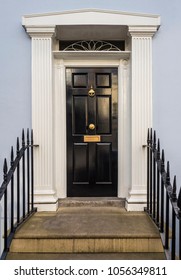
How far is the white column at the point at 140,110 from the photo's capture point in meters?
3.63

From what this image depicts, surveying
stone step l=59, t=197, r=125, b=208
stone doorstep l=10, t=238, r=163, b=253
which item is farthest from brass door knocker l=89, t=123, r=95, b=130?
stone doorstep l=10, t=238, r=163, b=253

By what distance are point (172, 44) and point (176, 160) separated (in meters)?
1.62

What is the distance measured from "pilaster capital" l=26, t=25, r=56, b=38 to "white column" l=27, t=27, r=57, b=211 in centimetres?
3

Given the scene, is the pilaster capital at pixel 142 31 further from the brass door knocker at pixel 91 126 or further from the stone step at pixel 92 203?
the stone step at pixel 92 203

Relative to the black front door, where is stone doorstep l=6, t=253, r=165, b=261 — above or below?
below

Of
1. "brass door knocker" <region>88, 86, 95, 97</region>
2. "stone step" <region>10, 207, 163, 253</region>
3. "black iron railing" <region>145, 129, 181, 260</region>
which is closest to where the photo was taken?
"black iron railing" <region>145, 129, 181, 260</region>

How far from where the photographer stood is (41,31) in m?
3.57

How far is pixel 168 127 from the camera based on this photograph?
12.2 ft

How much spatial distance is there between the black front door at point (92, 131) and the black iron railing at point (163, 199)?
0.69 meters

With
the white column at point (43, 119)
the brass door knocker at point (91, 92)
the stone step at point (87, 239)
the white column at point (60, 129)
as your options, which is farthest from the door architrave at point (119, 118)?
the stone step at point (87, 239)

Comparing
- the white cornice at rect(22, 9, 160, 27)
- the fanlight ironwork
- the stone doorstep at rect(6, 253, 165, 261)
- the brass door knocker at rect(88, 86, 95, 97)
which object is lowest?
the stone doorstep at rect(6, 253, 165, 261)

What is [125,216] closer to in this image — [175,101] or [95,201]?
[95,201]

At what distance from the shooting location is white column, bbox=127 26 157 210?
11.9 ft

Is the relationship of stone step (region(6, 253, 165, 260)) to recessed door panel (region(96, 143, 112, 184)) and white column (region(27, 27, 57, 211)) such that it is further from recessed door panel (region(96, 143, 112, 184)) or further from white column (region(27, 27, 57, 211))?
recessed door panel (region(96, 143, 112, 184))
